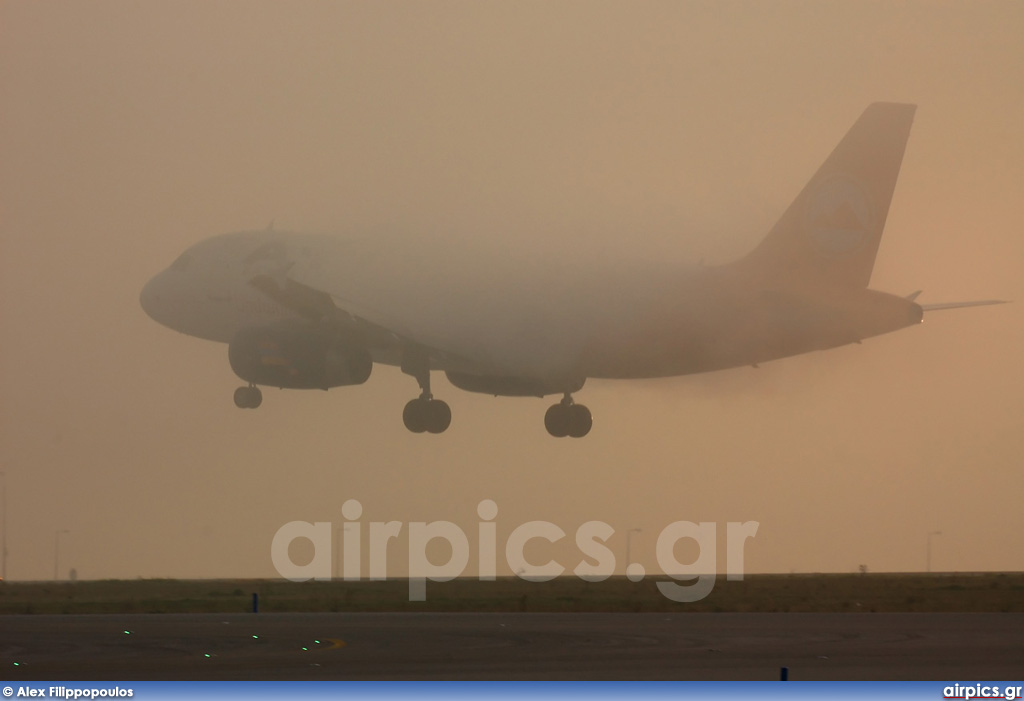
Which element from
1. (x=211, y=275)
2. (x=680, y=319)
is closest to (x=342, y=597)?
(x=211, y=275)

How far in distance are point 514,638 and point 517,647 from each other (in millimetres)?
1154

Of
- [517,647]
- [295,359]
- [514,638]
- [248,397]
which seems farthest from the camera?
[295,359]

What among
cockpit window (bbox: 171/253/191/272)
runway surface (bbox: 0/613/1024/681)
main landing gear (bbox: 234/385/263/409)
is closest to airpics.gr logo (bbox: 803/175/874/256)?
runway surface (bbox: 0/613/1024/681)

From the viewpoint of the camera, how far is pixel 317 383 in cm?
2652

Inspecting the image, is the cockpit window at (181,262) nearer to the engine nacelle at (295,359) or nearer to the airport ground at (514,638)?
the engine nacelle at (295,359)

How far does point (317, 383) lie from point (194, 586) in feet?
34.8

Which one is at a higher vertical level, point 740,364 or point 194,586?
point 740,364

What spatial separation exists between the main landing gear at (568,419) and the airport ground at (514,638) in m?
3.74

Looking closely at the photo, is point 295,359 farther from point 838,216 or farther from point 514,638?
point 838,216

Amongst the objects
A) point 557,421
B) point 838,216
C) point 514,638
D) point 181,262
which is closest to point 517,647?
point 514,638

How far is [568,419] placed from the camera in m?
26.9

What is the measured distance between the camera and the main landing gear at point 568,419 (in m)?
26.8

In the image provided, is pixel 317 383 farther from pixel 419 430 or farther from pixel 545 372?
pixel 545 372

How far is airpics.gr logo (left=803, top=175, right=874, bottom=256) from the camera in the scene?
27.2 metres
